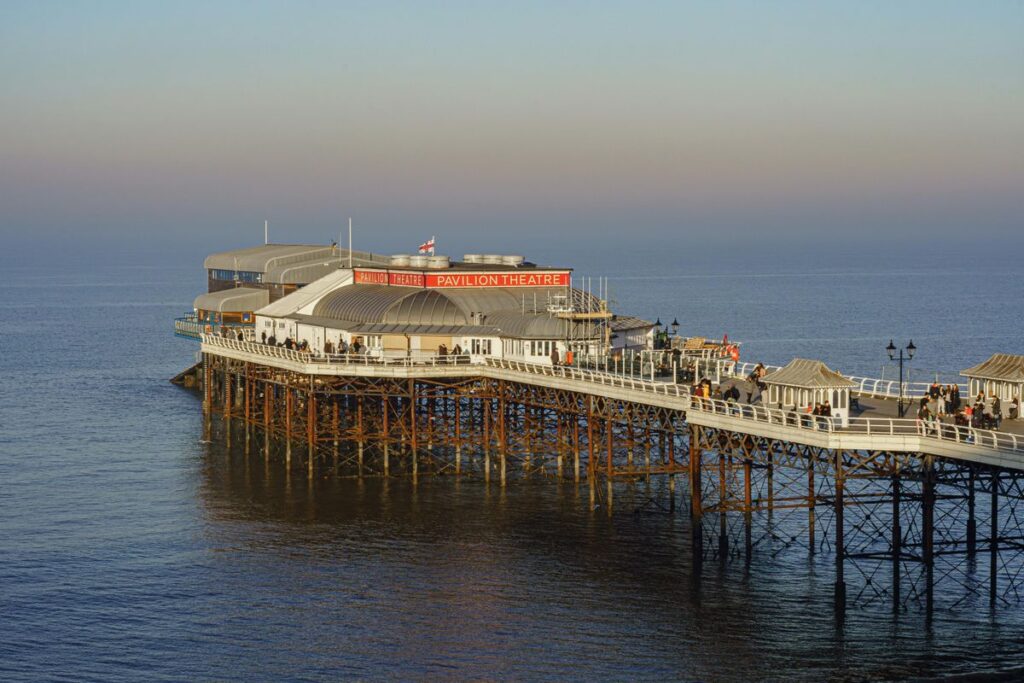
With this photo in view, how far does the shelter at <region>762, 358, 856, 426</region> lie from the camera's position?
68688mm

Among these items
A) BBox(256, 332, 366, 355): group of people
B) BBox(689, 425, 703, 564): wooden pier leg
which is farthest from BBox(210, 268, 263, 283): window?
BBox(689, 425, 703, 564): wooden pier leg

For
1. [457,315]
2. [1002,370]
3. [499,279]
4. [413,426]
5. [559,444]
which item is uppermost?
[499,279]

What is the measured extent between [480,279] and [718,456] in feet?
80.5

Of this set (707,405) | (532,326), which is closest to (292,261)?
(532,326)

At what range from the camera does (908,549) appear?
234ft

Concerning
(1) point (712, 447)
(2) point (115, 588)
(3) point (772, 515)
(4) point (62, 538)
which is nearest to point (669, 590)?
(1) point (712, 447)

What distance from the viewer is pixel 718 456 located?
8244 cm

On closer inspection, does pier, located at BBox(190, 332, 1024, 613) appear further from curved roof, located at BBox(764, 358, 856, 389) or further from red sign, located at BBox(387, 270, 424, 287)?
red sign, located at BBox(387, 270, 424, 287)

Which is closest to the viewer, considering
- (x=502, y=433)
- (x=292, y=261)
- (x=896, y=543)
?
(x=896, y=543)

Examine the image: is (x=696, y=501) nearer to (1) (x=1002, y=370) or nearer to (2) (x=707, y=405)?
(2) (x=707, y=405)

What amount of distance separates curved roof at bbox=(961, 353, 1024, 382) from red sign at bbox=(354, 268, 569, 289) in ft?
117

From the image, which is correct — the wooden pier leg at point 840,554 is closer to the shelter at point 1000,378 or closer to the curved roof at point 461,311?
the shelter at point 1000,378

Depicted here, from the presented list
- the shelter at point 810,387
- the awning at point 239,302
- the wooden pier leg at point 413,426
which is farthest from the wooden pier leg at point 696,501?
the awning at point 239,302

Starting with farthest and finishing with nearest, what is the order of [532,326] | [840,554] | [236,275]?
[236,275]
[532,326]
[840,554]
